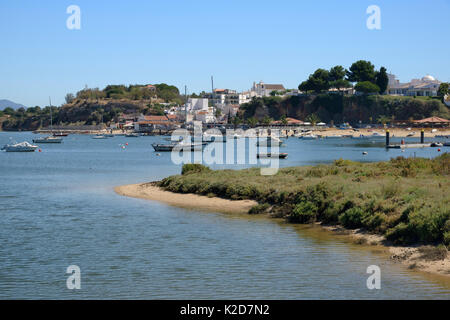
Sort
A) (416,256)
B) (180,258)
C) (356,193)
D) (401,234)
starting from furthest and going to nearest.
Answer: (356,193)
(401,234)
(180,258)
(416,256)

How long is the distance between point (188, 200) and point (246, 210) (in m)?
5.27

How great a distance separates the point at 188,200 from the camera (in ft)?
119

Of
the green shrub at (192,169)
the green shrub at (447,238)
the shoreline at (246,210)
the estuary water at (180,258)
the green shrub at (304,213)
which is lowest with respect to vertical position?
the estuary water at (180,258)

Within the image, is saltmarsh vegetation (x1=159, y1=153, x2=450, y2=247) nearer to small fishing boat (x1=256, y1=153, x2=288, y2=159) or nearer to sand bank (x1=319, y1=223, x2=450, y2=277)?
sand bank (x1=319, y1=223, x2=450, y2=277)

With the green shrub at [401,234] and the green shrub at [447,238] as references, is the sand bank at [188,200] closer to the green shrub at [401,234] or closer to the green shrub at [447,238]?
the green shrub at [401,234]

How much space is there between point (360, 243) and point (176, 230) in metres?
8.51

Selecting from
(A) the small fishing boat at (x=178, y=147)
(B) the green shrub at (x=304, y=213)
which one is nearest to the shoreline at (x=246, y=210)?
(B) the green shrub at (x=304, y=213)

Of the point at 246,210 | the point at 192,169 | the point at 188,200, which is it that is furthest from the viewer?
the point at 192,169

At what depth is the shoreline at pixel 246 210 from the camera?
773 inches

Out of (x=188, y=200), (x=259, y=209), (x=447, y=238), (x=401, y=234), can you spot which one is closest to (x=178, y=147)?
(x=188, y=200)

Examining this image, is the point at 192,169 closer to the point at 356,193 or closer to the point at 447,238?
the point at 356,193

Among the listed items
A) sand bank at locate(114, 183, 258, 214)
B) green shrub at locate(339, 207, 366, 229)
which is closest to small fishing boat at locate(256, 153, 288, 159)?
sand bank at locate(114, 183, 258, 214)

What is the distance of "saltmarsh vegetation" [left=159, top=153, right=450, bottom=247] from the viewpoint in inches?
890
